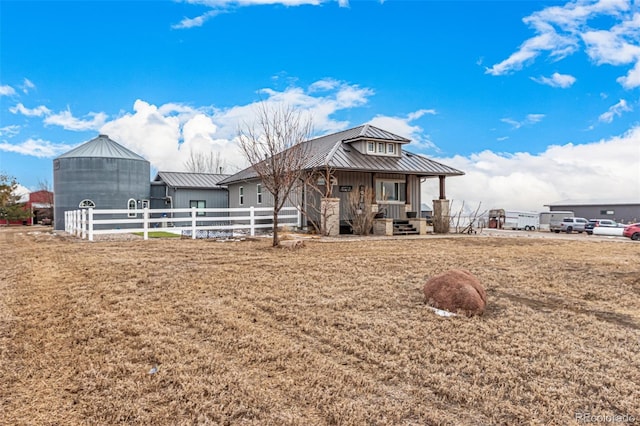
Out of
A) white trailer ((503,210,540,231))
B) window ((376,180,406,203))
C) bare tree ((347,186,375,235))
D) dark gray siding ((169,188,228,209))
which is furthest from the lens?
white trailer ((503,210,540,231))

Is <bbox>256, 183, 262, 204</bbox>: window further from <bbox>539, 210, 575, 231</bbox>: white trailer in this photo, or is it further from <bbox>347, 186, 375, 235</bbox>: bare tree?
<bbox>539, 210, 575, 231</bbox>: white trailer

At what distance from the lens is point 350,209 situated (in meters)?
19.5

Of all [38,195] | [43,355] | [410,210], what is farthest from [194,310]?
[38,195]

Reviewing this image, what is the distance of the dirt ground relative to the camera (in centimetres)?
354

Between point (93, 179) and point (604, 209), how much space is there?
170ft

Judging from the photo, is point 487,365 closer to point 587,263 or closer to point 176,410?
point 176,410

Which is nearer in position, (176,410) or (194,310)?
(176,410)

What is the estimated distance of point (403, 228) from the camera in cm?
2005

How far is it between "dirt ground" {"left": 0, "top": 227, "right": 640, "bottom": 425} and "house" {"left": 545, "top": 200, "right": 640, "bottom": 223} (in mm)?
46723

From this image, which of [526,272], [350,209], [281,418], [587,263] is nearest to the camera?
[281,418]

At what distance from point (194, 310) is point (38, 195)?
53787 millimetres

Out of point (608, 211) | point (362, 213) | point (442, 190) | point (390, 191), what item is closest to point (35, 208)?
point (390, 191)

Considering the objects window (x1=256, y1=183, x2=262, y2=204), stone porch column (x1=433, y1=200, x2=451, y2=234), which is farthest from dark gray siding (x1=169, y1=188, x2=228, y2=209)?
stone porch column (x1=433, y1=200, x2=451, y2=234)

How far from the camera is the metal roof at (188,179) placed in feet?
99.7
